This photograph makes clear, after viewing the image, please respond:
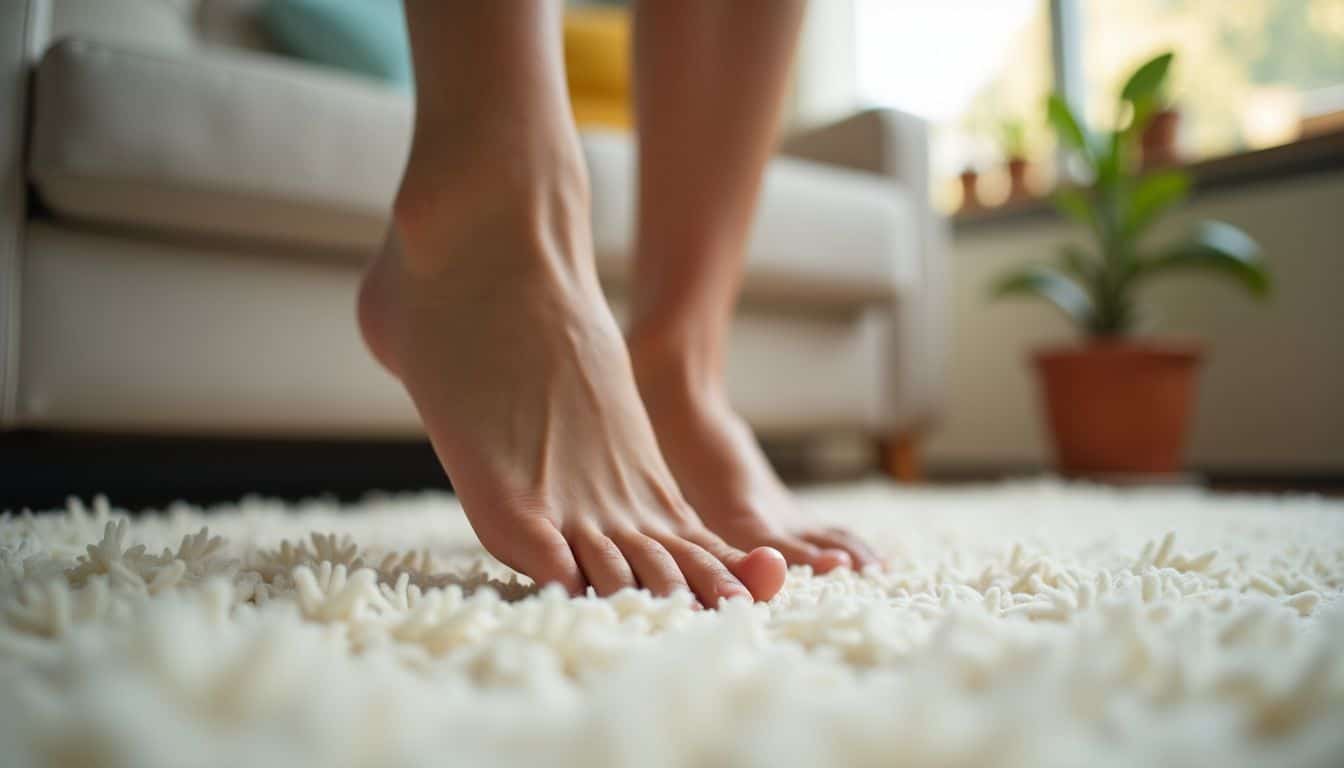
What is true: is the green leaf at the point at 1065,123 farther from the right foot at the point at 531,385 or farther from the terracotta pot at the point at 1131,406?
the right foot at the point at 531,385

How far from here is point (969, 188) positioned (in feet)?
8.10

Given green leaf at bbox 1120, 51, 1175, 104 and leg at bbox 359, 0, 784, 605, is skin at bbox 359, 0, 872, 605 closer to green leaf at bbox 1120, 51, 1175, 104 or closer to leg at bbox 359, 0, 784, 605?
leg at bbox 359, 0, 784, 605

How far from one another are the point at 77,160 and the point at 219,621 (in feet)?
2.49

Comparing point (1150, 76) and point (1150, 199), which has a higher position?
point (1150, 76)

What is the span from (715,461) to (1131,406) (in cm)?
122

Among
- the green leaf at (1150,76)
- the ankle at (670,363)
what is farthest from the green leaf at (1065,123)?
the ankle at (670,363)


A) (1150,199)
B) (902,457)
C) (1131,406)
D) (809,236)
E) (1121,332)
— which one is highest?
(1150,199)

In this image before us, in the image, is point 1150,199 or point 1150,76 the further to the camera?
point 1150,199

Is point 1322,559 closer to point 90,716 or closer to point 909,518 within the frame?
point 909,518

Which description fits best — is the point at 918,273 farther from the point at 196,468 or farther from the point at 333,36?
the point at 196,468

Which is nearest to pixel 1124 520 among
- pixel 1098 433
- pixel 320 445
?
pixel 1098 433

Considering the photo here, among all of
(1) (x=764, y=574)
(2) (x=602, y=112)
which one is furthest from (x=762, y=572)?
(2) (x=602, y=112)

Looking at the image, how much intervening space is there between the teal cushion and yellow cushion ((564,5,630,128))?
0.51 m

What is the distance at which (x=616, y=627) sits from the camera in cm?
32
